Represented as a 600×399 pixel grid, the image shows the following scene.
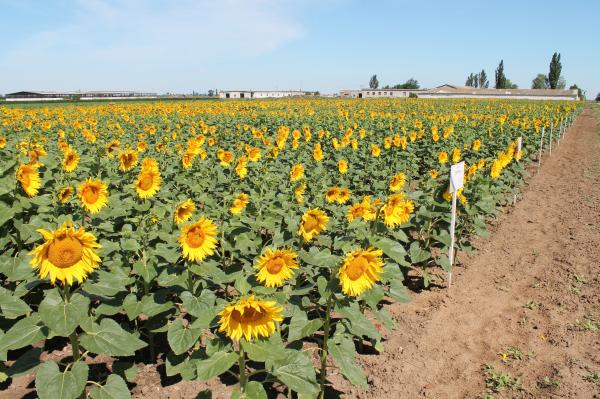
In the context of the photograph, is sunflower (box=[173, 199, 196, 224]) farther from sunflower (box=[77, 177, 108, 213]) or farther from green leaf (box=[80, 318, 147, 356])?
green leaf (box=[80, 318, 147, 356])

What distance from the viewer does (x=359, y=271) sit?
2.72 metres

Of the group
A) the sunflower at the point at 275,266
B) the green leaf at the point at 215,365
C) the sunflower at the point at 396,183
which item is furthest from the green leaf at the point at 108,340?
the sunflower at the point at 396,183

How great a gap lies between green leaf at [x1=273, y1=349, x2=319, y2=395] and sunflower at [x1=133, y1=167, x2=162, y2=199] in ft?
8.03

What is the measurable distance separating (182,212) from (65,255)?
126 cm

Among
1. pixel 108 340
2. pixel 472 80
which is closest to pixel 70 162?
pixel 108 340

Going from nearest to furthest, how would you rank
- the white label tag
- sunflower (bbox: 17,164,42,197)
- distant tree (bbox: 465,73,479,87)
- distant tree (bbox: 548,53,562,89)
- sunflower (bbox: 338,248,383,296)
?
1. sunflower (bbox: 338,248,383,296)
2. sunflower (bbox: 17,164,42,197)
3. the white label tag
4. distant tree (bbox: 548,53,562,89)
5. distant tree (bbox: 465,73,479,87)

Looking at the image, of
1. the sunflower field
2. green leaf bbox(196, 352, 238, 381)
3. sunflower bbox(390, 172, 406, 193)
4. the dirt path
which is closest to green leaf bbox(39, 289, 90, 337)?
the sunflower field

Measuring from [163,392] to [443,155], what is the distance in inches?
305

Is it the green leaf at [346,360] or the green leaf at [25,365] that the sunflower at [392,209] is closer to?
the green leaf at [346,360]

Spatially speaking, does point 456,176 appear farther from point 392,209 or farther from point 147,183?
point 147,183

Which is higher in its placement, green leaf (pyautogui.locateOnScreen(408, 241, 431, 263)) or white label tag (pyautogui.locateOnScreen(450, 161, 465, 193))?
white label tag (pyautogui.locateOnScreen(450, 161, 465, 193))

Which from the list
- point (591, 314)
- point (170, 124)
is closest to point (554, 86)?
point (170, 124)

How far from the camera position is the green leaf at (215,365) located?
2258mm

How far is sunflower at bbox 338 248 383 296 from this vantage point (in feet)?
8.78
